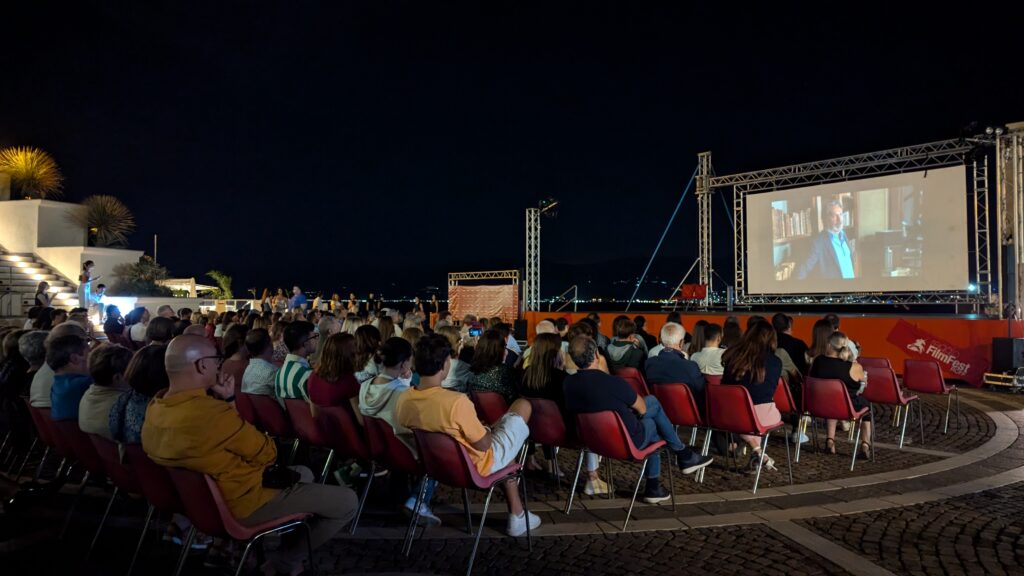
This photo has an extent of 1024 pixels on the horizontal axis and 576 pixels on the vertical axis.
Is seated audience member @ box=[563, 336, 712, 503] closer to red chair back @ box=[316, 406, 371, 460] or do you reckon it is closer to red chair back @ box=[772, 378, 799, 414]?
red chair back @ box=[316, 406, 371, 460]

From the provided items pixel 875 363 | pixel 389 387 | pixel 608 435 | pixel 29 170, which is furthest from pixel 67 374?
pixel 29 170

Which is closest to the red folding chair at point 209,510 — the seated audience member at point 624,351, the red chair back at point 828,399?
the seated audience member at point 624,351

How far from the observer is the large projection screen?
1329 centimetres

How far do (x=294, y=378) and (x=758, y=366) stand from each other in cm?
364

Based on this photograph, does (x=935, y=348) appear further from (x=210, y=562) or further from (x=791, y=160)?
(x=210, y=562)

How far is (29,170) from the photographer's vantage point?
1902 centimetres

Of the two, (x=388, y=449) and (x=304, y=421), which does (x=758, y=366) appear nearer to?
(x=388, y=449)

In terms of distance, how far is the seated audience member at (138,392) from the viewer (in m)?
3.03

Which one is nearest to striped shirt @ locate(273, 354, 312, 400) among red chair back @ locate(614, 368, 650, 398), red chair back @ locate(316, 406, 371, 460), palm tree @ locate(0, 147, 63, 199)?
red chair back @ locate(316, 406, 371, 460)

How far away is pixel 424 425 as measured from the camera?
3.38 meters

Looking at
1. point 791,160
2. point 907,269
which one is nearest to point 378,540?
point 907,269

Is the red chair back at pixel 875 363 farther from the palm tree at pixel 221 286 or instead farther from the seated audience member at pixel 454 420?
the palm tree at pixel 221 286

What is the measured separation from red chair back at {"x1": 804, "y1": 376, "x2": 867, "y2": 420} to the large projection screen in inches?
409

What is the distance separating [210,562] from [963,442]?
22.6ft
